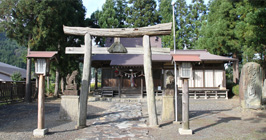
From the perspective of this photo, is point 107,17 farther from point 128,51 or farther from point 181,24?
point 128,51

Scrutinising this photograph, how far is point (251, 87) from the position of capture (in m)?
10.2

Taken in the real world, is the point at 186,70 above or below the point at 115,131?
above

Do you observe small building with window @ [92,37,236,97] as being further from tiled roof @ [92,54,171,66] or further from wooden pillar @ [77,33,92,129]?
wooden pillar @ [77,33,92,129]

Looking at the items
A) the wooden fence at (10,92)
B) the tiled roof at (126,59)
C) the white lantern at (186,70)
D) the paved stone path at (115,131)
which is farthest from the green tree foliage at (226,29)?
the wooden fence at (10,92)

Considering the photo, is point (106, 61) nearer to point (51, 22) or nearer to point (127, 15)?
point (51, 22)

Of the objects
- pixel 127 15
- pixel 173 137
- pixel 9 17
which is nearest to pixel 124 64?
pixel 9 17

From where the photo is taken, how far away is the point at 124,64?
16219 millimetres

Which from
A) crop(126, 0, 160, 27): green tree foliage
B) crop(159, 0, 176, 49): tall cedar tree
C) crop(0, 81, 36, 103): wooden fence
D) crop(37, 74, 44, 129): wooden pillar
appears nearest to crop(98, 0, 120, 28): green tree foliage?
crop(126, 0, 160, 27): green tree foliage

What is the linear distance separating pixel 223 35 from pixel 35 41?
16.1 metres

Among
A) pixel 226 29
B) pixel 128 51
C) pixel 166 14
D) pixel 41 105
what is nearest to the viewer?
pixel 41 105

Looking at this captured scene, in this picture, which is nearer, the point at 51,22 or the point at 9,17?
the point at 9,17

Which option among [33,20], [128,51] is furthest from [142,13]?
[128,51]

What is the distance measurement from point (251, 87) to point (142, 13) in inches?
899

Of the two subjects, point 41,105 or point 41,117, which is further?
point 41,105
